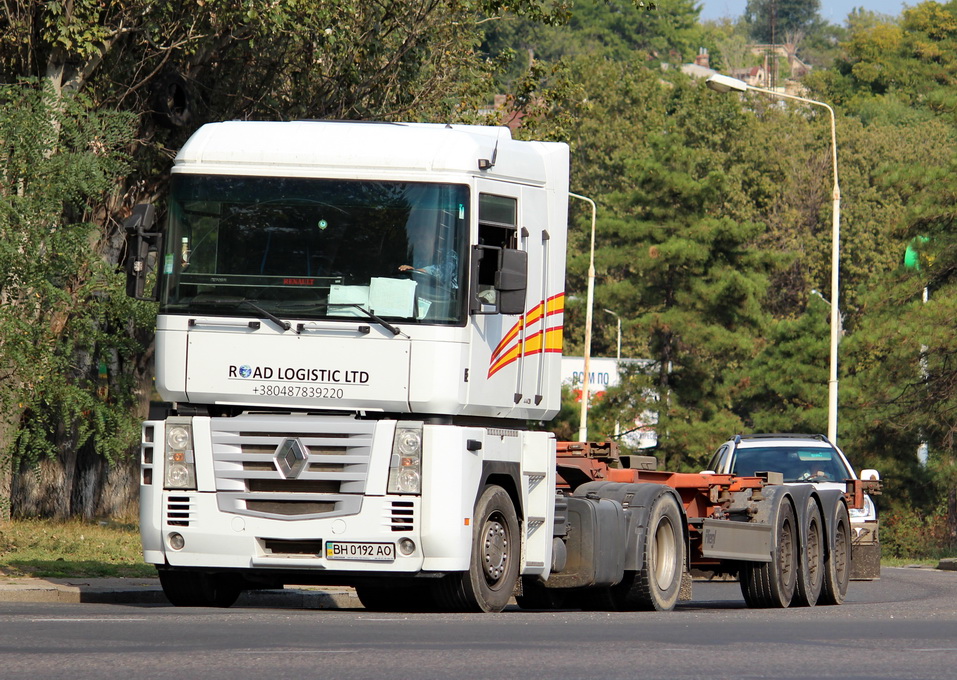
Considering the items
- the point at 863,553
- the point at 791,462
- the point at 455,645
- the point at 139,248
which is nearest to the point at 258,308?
the point at 139,248

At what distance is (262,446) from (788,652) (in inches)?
178

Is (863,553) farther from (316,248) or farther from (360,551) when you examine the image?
(316,248)

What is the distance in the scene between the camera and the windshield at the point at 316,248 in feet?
41.7

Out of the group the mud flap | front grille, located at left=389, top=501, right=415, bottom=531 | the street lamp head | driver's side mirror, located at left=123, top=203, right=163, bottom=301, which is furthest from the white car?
the street lamp head

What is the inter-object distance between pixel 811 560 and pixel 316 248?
6.88 m

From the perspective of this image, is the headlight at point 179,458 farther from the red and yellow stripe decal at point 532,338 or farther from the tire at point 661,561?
the tire at point 661,561

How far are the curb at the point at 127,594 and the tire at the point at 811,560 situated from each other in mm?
4157

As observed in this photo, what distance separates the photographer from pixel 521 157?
45.3 ft

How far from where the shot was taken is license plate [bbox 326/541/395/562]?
1265cm

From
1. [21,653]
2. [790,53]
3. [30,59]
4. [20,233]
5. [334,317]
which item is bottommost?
[21,653]

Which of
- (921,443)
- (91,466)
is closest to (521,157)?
(91,466)

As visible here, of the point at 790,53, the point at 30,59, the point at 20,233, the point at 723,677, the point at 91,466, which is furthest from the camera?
the point at 790,53

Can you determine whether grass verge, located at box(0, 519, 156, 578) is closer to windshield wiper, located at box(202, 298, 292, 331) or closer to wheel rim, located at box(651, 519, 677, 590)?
windshield wiper, located at box(202, 298, 292, 331)

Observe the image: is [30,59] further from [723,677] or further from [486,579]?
[723,677]
